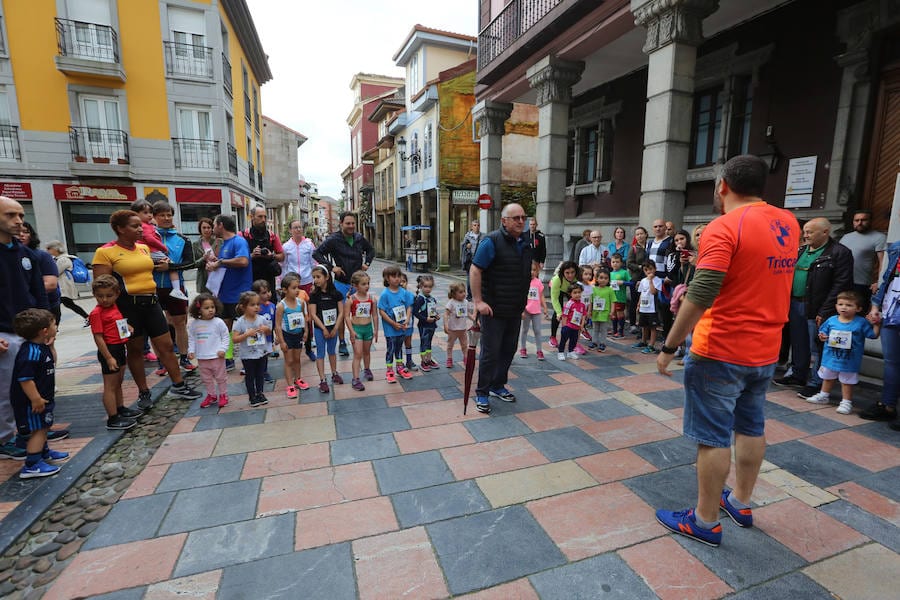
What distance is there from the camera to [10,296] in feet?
11.7

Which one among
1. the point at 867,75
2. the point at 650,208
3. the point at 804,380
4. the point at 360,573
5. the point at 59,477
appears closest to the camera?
the point at 360,573

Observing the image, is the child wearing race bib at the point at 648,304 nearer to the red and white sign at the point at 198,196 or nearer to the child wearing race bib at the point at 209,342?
the child wearing race bib at the point at 209,342

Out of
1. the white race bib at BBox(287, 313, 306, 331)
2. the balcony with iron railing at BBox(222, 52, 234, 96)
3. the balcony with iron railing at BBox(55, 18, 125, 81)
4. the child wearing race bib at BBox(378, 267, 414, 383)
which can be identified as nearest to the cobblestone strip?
the white race bib at BBox(287, 313, 306, 331)

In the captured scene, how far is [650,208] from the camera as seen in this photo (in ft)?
25.8

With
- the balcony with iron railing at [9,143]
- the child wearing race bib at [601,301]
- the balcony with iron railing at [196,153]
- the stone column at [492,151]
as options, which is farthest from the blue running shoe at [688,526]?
the balcony with iron railing at [9,143]

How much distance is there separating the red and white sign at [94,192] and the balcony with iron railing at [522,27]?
1368 cm

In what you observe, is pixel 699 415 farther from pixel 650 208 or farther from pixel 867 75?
pixel 867 75

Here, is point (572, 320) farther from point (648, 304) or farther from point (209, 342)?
→ point (209, 342)

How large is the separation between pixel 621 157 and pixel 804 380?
9393 mm

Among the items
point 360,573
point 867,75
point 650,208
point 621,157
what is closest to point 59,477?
point 360,573

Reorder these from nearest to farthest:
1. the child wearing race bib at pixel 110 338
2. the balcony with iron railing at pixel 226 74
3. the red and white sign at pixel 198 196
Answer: the child wearing race bib at pixel 110 338, the red and white sign at pixel 198 196, the balcony with iron railing at pixel 226 74

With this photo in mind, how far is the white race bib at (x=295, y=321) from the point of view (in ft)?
16.3

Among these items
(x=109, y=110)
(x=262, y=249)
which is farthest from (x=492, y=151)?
(x=109, y=110)

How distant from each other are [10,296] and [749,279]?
212 inches
